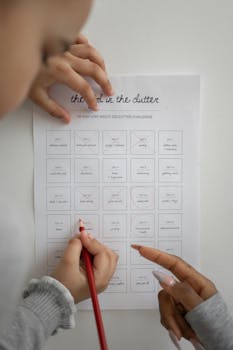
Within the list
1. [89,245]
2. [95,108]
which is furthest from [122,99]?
[89,245]

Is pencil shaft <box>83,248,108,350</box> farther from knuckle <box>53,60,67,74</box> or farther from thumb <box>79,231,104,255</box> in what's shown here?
knuckle <box>53,60,67,74</box>

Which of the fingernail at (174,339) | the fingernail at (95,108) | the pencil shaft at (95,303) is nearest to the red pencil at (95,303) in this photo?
the pencil shaft at (95,303)

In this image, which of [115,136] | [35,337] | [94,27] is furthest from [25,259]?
[94,27]

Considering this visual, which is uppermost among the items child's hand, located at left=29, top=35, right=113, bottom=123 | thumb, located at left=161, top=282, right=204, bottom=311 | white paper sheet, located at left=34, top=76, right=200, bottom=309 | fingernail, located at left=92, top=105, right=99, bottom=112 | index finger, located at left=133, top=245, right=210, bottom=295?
child's hand, located at left=29, top=35, right=113, bottom=123

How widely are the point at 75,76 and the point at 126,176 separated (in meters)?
0.17

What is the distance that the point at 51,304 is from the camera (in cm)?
45

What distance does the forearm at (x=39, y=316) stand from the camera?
417mm

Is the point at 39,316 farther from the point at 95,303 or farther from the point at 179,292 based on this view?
the point at 179,292

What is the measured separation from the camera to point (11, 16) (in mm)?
189

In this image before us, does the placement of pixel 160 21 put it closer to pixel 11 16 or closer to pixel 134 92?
pixel 134 92

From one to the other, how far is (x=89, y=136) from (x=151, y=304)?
0.95 feet

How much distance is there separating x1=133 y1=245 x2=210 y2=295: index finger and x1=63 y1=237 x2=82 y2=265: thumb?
0.09 meters

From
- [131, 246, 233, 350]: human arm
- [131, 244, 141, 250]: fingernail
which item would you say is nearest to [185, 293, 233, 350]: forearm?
[131, 246, 233, 350]: human arm

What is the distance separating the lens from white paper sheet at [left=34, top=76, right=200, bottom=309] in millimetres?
517
